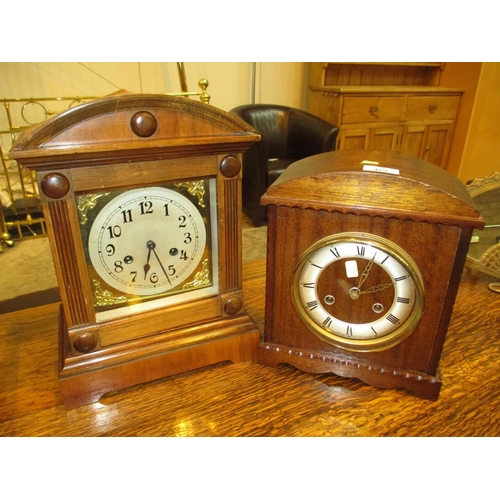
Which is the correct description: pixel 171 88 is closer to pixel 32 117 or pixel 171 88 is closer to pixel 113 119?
pixel 32 117

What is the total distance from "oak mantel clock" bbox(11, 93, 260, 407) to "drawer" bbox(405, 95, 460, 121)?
9.74ft

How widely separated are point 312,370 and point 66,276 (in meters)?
0.46

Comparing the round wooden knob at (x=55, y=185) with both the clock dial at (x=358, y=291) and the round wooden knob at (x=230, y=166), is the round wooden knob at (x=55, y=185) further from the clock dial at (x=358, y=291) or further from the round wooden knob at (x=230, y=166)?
the clock dial at (x=358, y=291)

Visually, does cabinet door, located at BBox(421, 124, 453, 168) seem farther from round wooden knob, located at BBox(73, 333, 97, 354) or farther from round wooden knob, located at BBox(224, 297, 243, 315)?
round wooden knob, located at BBox(73, 333, 97, 354)

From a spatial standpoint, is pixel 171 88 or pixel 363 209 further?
pixel 171 88

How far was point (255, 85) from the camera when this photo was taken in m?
3.25

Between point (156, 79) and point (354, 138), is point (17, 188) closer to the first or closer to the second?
point (156, 79)

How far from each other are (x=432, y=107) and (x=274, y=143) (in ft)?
4.40

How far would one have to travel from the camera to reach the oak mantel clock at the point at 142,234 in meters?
0.62

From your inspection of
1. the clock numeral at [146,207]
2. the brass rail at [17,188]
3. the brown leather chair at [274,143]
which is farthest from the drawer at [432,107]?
the clock numeral at [146,207]

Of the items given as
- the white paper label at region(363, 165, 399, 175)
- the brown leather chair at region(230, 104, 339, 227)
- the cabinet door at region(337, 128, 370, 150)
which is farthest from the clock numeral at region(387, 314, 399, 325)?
the cabinet door at region(337, 128, 370, 150)

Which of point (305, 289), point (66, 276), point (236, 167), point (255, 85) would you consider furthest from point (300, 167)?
point (255, 85)

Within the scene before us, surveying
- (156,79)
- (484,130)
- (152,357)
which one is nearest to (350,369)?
(152,357)

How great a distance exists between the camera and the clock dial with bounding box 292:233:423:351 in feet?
2.25
